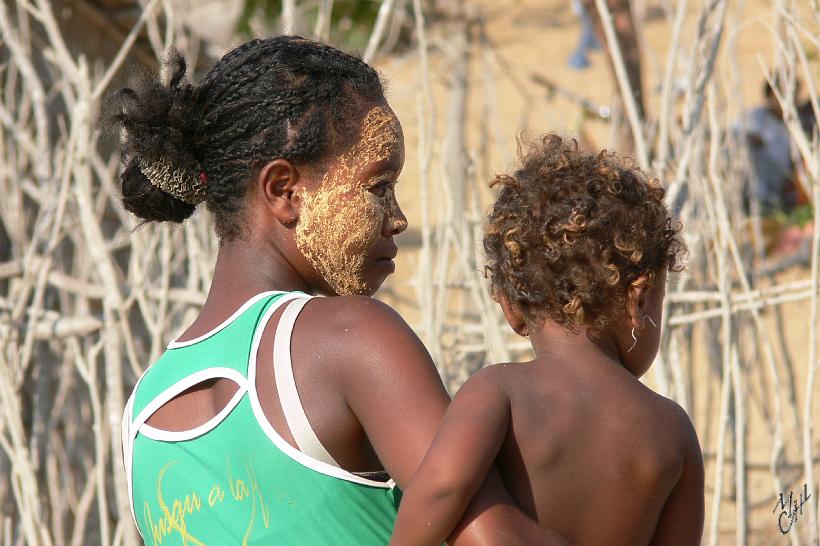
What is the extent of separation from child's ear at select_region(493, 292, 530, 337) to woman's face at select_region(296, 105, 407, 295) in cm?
14

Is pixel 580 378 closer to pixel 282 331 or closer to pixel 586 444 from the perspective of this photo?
pixel 586 444

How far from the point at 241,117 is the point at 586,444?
20.0 inches

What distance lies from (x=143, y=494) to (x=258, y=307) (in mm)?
257

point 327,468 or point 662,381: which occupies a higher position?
point 327,468

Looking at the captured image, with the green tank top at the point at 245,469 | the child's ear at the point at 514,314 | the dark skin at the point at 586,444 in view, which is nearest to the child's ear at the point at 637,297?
the dark skin at the point at 586,444

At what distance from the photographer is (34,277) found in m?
2.53

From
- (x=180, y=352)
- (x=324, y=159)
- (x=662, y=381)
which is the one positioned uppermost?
(x=324, y=159)

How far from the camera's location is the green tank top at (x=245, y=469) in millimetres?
1004

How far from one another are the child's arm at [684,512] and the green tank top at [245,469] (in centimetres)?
31

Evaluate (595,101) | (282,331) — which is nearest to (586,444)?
(282,331)

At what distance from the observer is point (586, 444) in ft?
3.62

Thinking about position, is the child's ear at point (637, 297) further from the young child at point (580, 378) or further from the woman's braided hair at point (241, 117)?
the woman's braided hair at point (241, 117)

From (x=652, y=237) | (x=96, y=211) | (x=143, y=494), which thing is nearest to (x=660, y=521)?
(x=652, y=237)

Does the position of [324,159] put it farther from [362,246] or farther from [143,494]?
[143,494]
